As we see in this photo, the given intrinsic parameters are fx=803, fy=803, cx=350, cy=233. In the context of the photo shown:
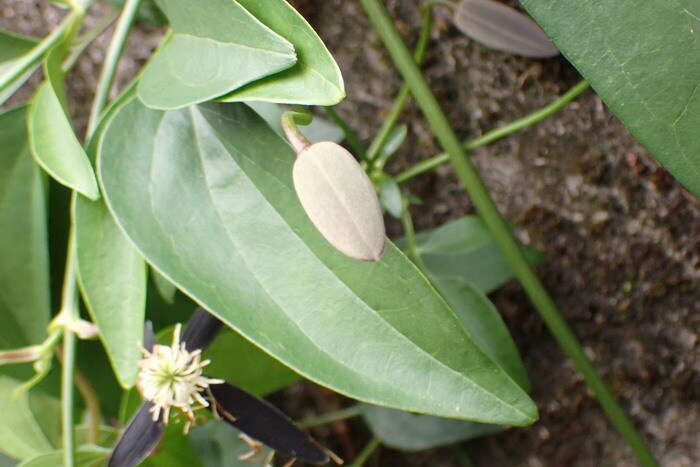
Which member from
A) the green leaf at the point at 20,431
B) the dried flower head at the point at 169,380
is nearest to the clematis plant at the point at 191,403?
the dried flower head at the point at 169,380

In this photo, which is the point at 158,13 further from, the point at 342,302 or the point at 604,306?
the point at 604,306

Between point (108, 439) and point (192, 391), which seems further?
point (108, 439)

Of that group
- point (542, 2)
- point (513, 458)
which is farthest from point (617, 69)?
point (513, 458)

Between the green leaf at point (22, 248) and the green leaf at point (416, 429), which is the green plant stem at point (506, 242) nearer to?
the green leaf at point (416, 429)

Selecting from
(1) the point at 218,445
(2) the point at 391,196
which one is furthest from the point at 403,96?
(1) the point at 218,445

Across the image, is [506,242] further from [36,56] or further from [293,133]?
[36,56]

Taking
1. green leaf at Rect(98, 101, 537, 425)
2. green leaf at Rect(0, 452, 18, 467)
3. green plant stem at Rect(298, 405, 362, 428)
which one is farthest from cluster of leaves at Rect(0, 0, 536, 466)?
green plant stem at Rect(298, 405, 362, 428)
